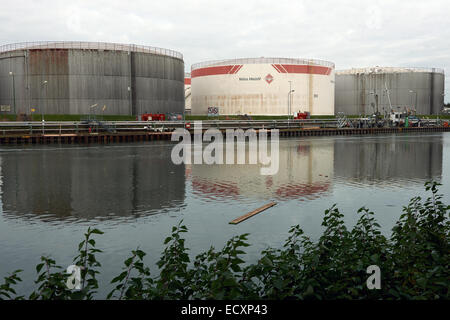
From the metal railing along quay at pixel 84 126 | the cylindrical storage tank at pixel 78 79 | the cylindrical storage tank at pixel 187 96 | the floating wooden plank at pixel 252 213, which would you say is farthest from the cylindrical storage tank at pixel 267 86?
the floating wooden plank at pixel 252 213

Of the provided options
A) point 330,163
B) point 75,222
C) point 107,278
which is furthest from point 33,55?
point 107,278

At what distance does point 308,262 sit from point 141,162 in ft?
100

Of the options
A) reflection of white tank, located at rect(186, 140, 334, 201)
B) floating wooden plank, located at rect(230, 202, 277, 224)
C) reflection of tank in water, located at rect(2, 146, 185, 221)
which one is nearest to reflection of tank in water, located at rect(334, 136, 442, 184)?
reflection of white tank, located at rect(186, 140, 334, 201)

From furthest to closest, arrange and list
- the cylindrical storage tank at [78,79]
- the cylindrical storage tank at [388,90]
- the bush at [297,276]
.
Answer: the cylindrical storage tank at [388,90] → the cylindrical storage tank at [78,79] → the bush at [297,276]

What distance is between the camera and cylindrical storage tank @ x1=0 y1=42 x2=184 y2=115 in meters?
84.8

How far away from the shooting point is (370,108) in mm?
148875

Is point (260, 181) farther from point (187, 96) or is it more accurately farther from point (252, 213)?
point (187, 96)

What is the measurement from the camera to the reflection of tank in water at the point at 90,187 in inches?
744

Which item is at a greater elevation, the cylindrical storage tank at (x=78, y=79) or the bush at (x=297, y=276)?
the cylindrical storage tank at (x=78, y=79)

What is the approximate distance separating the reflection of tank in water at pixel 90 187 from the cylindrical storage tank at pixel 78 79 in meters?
48.6

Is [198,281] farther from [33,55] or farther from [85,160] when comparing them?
[33,55]

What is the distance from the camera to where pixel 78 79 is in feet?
279

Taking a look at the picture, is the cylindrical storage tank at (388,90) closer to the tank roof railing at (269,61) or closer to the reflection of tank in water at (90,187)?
the tank roof railing at (269,61)

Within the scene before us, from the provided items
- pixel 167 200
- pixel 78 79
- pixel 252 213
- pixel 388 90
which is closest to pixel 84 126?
pixel 78 79
